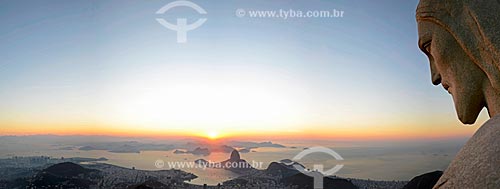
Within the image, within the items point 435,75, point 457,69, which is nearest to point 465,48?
point 457,69

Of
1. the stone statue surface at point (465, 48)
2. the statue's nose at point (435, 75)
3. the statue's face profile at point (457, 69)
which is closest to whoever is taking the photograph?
the stone statue surface at point (465, 48)

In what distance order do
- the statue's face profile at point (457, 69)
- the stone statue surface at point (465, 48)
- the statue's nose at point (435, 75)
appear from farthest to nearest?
the statue's nose at point (435, 75) → the statue's face profile at point (457, 69) → the stone statue surface at point (465, 48)

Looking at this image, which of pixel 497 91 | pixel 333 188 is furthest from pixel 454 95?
pixel 333 188

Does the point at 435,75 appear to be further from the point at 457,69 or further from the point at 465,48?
the point at 465,48

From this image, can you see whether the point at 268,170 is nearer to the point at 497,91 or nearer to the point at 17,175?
the point at 17,175

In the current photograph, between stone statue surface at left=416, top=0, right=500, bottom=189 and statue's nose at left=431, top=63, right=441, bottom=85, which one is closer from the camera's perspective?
stone statue surface at left=416, top=0, right=500, bottom=189

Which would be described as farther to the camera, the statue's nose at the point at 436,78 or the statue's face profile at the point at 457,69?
the statue's nose at the point at 436,78

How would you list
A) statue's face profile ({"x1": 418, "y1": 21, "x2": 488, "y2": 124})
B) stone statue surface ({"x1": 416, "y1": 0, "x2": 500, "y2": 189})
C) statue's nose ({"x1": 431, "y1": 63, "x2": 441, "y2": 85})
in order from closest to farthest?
1. stone statue surface ({"x1": 416, "y1": 0, "x2": 500, "y2": 189})
2. statue's face profile ({"x1": 418, "y1": 21, "x2": 488, "y2": 124})
3. statue's nose ({"x1": 431, "y1": 63, "x2": 441, "y2": 85})

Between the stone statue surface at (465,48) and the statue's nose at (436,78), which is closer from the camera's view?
the stone statue surface at (465,48)
